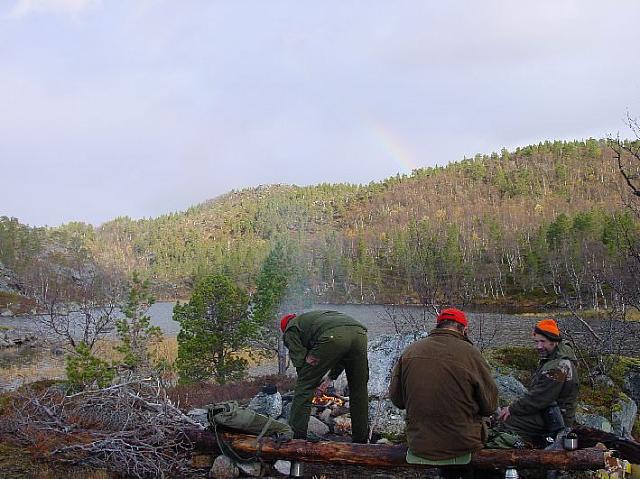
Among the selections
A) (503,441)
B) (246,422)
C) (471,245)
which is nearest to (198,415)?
(246,422)

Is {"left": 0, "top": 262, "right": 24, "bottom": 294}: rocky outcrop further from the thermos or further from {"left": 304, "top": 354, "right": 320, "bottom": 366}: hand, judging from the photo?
the thermos

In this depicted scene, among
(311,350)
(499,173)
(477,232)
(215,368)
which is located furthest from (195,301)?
(499,173)

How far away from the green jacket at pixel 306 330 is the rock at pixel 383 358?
312 cm

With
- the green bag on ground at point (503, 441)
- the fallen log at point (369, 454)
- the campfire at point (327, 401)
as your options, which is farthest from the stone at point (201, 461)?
the green bag on ground at point (503, 441)

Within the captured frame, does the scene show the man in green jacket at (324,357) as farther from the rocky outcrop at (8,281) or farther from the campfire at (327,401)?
the rocky outcrop at (8,281)

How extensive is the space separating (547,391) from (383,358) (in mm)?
4722

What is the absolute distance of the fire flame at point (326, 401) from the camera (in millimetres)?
8922

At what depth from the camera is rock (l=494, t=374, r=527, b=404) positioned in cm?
838

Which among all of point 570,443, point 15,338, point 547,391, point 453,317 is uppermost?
point 453,317

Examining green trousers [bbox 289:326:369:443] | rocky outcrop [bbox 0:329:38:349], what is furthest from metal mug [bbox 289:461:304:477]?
rocky outcrop [bbox 0:329:38:349]

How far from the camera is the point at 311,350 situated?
618 cm

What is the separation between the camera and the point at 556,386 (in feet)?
17.5

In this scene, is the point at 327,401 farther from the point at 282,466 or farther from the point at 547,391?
the point at 547,391

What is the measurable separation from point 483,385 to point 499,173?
666ft
